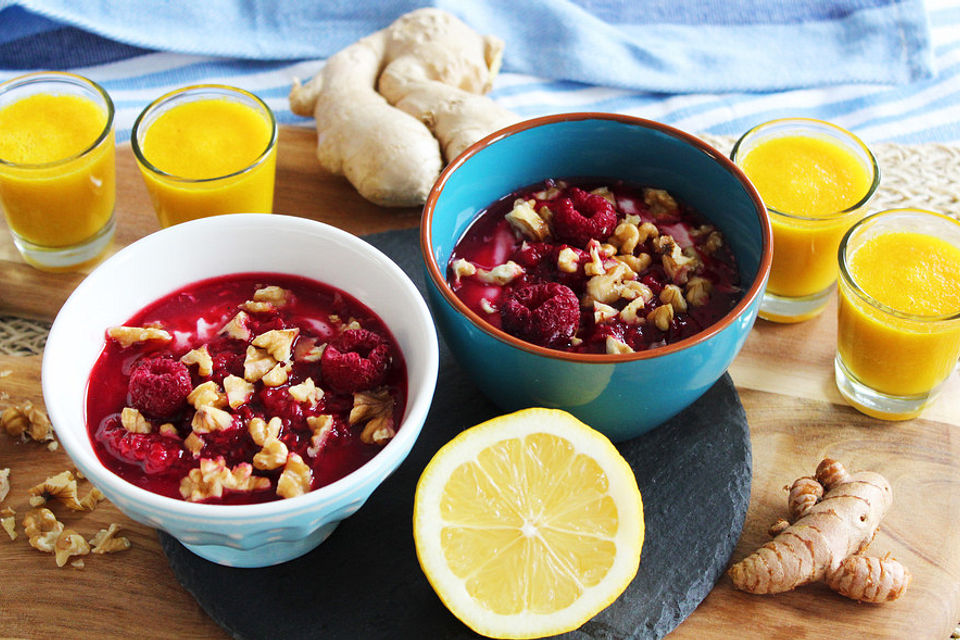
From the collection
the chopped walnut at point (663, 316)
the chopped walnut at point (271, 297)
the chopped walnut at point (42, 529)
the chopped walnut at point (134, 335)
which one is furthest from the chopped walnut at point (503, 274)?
the chopped walnut at point (42, 529)

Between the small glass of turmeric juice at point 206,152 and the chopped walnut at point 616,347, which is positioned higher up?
the chopped walnut at point 616,347

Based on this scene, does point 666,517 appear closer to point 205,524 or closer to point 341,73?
point 205,524

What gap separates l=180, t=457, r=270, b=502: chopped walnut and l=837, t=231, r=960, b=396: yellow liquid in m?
1.31

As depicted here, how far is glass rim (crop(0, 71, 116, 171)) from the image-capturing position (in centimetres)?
245

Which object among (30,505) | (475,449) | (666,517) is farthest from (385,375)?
(30,505)

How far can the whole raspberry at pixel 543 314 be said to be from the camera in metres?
2.00

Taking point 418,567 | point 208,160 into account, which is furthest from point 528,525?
point 208,160

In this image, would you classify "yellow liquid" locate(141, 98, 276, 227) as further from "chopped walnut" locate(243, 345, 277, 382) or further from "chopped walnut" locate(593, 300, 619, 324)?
"chopped walnut" locate(593, 300, 619, 324)

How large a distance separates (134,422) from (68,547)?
0.38 meters

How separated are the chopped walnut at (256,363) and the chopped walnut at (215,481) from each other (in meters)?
0.19

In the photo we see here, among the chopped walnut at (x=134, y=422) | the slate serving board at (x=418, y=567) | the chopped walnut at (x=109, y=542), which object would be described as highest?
the chopped walnut at (x=134, y=422)

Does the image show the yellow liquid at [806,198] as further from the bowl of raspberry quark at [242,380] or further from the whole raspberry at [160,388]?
the whole raspberry at [160,388]

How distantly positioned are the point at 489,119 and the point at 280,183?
0.60m

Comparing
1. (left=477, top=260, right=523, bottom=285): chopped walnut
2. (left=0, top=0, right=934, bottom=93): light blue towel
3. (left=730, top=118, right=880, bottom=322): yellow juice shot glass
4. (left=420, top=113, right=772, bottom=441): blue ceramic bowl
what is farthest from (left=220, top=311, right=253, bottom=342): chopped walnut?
(left=0, top=0, right=934, bottom=93): light blue towel
